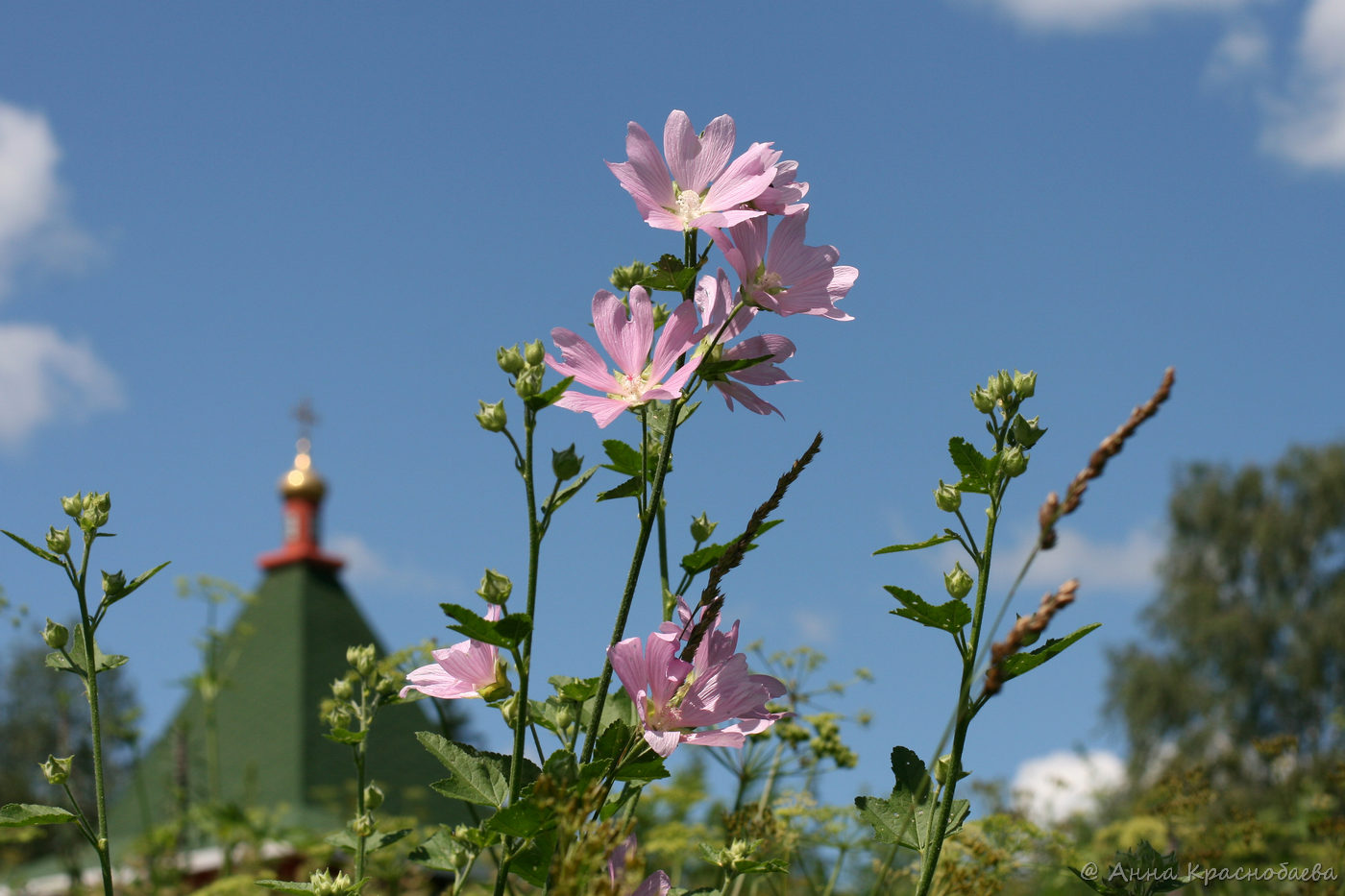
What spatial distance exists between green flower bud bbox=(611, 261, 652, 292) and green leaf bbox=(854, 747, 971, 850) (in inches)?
32.1

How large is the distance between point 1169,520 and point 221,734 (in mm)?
21517

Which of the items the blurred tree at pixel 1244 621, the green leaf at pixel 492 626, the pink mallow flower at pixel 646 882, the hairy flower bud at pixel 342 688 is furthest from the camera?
the blurred tree at pixel 1244 621

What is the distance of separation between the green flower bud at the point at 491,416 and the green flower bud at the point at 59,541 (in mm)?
Result: 816

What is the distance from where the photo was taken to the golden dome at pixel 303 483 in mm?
31016

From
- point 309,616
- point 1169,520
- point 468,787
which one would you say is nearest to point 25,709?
point 309,616

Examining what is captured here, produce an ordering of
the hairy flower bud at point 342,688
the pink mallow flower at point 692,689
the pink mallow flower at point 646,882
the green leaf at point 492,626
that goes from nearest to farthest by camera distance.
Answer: the green leaf at point 492,626
the pink mallow flower at point 692,689
the pink mallow flower at point 646,882
the hairy flower bud at point 342,688

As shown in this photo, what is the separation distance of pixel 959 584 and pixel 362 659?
1.07 meters

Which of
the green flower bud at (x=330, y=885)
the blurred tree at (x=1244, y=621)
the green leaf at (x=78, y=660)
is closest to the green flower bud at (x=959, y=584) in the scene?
the green flower bud at (x=330, y=885)

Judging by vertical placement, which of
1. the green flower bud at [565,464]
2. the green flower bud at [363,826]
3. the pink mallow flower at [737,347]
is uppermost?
the pink mallow flower at [737,347]

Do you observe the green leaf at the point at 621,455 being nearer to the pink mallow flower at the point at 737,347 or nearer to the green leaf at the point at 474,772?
the pink mallow flower at the point at 737,347

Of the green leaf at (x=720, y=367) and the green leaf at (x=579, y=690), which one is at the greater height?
the green leaf at (x=720, y=367)

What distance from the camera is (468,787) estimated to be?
156cm

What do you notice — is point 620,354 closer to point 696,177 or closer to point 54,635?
point 696,177

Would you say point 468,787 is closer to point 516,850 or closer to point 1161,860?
point 516,850
